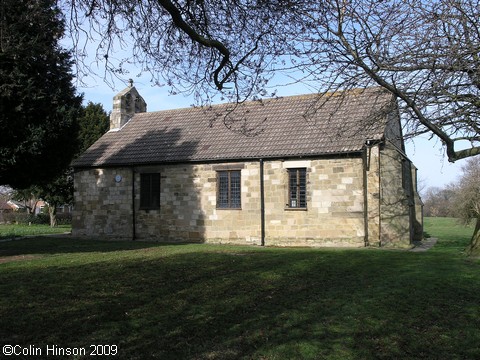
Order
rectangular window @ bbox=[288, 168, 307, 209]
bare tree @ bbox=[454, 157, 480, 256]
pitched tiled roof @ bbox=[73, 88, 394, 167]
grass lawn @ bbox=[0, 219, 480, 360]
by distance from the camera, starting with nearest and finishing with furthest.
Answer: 1. grass lawn @ bbox=[0, 219, 480, 360]
2. pitched tiled roof @ bbox=[73, 88, 394, 167]
3. rectangular window @ bbox=[288, 168, 307, 209]
4. bare tree @ bbox=[454, 157, 480, 256]

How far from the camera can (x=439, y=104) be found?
23.7ft

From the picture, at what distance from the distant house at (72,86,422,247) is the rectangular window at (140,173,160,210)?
5 cm

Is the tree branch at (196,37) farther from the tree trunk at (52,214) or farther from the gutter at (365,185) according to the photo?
the tree trunk at (52,214)

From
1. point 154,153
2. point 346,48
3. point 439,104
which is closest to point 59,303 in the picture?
point 346,48

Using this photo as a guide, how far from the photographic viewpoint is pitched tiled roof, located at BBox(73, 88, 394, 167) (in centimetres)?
1945

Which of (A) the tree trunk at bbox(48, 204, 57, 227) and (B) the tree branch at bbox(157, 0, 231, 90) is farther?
(A) the tree trunk at bbox(48, 204, 57, 227)

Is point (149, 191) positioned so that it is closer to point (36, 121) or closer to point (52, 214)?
point (36, 121)

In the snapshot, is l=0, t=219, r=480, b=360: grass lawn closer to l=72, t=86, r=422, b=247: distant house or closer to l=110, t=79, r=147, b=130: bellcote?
l=72, t=86, r=422, b=247: distant house

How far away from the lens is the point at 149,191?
23250 millimetres

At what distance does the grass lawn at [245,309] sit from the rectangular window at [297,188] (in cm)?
741

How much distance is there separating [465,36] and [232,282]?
21.2 ft

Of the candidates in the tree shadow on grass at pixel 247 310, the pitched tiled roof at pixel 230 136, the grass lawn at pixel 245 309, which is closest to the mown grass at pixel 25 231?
the pitched tiled roof at pixel 230 136

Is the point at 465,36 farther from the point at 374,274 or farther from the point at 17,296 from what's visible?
the point at 17,296

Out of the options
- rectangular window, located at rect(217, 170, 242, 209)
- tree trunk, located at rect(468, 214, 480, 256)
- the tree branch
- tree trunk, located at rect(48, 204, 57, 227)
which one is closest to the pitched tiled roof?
rectangular window, located at rect(217, 170, 242, 209)
